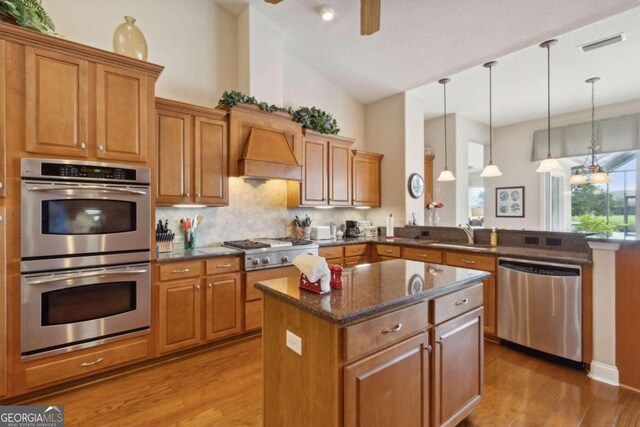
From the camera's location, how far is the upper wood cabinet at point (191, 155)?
2967 millimetres

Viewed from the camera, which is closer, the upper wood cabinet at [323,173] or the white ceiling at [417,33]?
the white ceiling at [417,33]

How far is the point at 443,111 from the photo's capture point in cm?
557

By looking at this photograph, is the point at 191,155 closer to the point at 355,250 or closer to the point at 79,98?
the point at 79,98

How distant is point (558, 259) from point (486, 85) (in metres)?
3.01

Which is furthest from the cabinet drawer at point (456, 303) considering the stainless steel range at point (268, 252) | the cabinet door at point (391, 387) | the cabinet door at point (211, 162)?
the cabinet door at point (211, 162)

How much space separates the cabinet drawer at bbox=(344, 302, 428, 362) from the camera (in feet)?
4.11

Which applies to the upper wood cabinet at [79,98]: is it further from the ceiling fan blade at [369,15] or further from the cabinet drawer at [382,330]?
the cabinet drawer at [382,330]

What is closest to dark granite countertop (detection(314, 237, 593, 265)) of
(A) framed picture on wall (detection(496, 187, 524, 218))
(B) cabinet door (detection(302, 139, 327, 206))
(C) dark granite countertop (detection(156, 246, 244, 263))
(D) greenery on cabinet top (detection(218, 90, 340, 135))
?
(B) cabinet door (detection(302, 139, 327, 206))

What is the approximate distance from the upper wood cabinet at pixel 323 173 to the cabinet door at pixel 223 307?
1.49 metres

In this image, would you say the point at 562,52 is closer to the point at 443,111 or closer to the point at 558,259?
the point at 443,111

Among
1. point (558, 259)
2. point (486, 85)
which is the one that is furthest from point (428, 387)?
point (486, 85)

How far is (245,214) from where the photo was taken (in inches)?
153

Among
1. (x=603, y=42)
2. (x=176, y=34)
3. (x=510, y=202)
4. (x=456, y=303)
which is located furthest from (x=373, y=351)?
(x=510, y=202)

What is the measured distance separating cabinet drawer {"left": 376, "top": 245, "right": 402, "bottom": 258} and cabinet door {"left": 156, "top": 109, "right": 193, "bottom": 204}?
2625 millimetres
